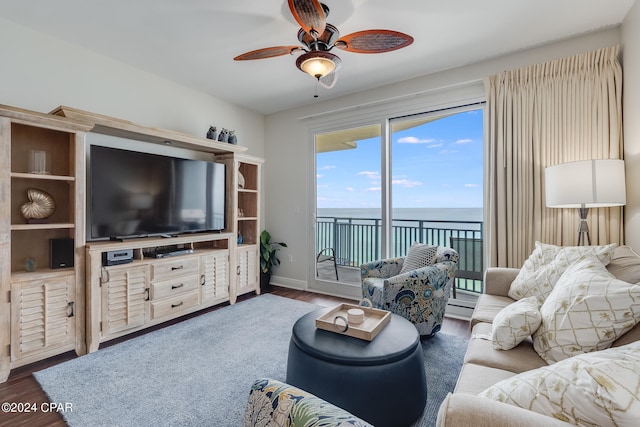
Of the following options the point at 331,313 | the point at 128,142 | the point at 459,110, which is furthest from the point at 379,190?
the point at 128,142

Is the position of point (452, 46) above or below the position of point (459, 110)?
above

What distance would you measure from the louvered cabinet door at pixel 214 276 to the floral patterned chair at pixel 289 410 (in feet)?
9.16

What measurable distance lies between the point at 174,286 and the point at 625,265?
346cm

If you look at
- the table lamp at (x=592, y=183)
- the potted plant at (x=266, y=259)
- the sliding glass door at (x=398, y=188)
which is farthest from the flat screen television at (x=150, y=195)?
the table lamp at (x=592, y=183)

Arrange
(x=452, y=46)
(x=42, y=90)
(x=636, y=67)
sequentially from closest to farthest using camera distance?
(x=636, y=67), (x=42, y=90), (x=452, y=46)

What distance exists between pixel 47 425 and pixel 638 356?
99.9 inches

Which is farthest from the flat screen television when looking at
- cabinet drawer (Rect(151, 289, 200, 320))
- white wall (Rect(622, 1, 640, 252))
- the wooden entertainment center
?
white wall (Rect(622, 1, 640, 252))

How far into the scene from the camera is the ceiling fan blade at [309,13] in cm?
162

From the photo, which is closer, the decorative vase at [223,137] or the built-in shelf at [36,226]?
the built-in shelf at [36,226]

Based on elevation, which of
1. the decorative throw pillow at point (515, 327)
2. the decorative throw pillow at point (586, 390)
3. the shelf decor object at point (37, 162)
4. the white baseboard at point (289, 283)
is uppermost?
the shelf decor object at point (37, 162)

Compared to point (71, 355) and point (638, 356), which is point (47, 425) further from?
point (638, 356)

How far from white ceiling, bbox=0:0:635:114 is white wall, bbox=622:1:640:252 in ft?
0.59

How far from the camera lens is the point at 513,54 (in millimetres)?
2865

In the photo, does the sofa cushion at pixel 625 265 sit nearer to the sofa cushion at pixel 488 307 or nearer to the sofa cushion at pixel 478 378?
the sofa cushion at pixel 488 307
